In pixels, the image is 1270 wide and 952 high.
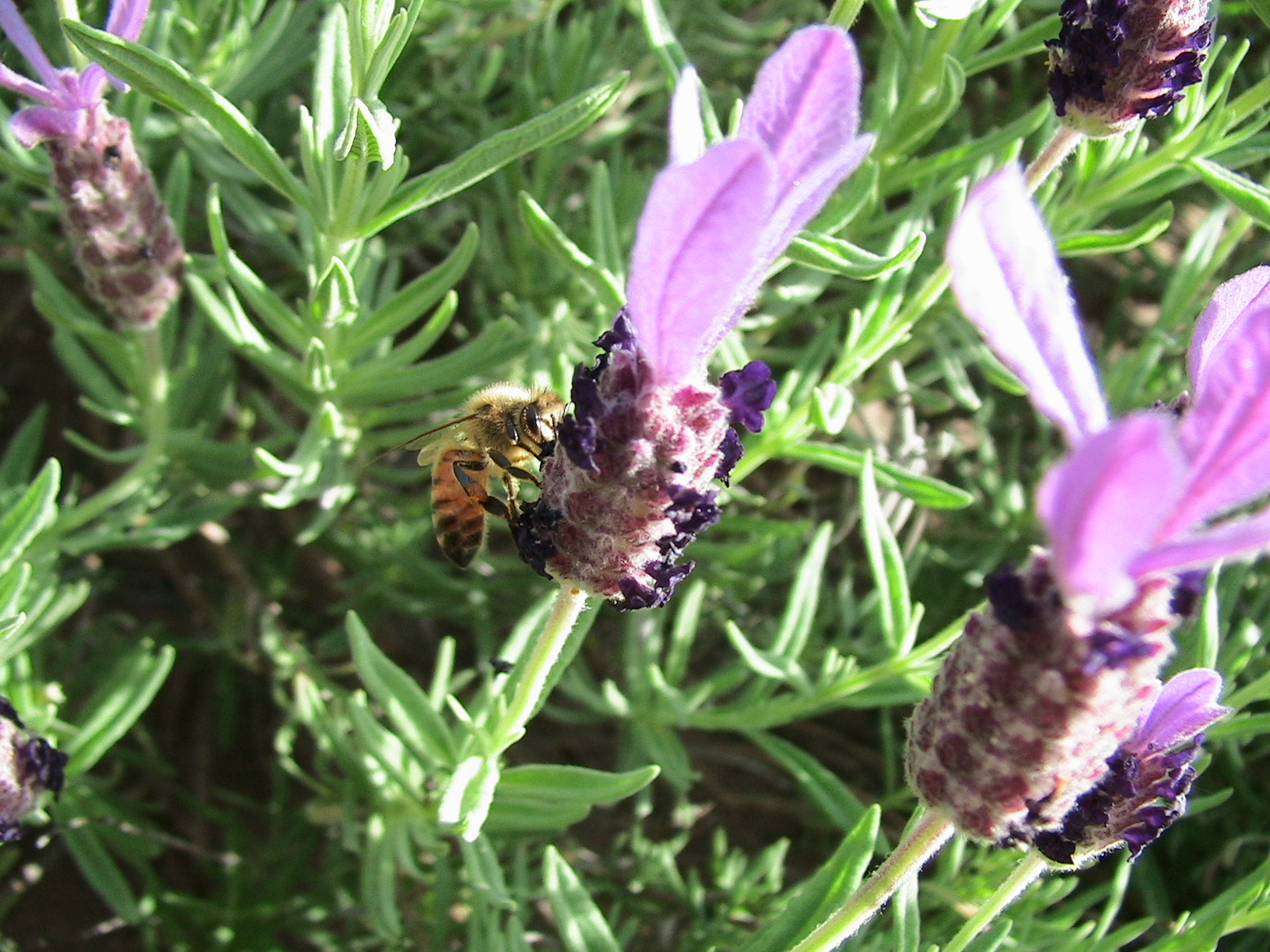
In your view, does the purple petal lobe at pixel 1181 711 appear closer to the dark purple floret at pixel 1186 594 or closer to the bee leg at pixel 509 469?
the dark purple floret at pixel 1186 594

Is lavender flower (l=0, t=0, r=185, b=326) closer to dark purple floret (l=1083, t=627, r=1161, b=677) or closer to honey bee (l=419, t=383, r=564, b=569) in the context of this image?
honey bee (l=419, t=383, r=564, b=569)

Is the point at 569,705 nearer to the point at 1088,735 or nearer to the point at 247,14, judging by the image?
the point at 247,14

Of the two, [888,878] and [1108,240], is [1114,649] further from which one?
[1108,240]

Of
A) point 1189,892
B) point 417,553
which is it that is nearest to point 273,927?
point 417,553

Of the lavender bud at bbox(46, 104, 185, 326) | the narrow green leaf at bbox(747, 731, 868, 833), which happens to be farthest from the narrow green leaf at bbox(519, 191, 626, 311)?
the narrow green leaf at bbox(747, 731, 868, 833)

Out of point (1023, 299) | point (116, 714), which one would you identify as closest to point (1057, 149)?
point (1023, 299)
